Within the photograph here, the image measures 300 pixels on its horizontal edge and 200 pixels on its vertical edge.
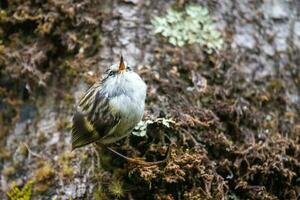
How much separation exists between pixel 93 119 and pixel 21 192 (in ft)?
2.50

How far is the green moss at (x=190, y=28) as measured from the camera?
15.5 feet

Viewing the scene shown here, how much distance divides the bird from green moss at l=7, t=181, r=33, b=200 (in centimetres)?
47

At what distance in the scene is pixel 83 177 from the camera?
4.15 meters

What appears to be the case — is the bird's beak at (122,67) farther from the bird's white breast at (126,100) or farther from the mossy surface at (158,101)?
the mossy surface at (158,101)

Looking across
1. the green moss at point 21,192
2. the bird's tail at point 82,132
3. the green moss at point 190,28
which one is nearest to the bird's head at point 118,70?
the bird's tail at point 82,132

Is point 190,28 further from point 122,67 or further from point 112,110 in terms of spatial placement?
point 112,110

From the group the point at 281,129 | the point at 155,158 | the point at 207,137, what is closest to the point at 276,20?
the point at 281,129

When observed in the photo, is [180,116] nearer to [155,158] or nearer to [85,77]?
[155,158]

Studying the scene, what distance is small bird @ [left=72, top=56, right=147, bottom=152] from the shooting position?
3889 millimetres

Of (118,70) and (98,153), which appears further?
(98,153)

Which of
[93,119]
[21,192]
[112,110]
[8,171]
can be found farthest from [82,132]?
[8,171]

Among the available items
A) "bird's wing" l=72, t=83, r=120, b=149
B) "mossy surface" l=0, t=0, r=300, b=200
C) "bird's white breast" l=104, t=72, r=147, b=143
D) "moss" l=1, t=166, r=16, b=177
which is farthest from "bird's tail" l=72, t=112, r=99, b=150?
"moss" l=1, t=166, r=16, b=177

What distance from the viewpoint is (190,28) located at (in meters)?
4.81

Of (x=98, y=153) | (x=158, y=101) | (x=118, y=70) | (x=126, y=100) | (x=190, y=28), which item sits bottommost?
(x=98, y=153)
